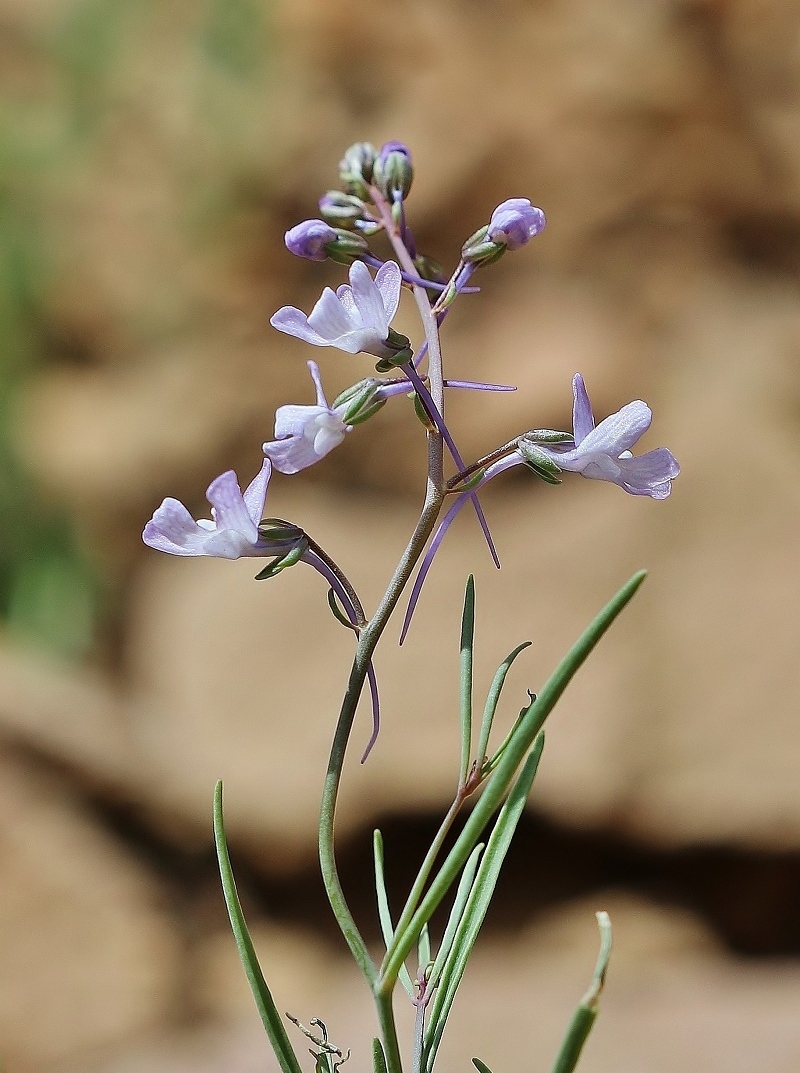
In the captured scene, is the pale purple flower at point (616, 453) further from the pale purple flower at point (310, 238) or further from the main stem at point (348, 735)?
the pale purple flower at point (310, 238)

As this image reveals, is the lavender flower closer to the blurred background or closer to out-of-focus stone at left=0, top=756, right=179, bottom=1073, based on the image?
the blurred background

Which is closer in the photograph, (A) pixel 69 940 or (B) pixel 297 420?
(B) pixel 297 420

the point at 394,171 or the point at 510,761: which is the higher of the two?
the point at 394,171

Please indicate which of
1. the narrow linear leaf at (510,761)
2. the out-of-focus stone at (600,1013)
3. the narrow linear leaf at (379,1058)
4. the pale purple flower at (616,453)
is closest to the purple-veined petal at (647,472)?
the pale purple flower at (616,453)

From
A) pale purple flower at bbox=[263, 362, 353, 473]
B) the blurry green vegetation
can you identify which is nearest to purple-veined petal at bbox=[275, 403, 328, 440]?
pale purple flower at bbox=[263, 362, 353, 473]

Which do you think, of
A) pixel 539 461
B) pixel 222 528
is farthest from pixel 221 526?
pixel 539 461

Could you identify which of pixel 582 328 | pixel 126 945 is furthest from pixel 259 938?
pixel 582 328

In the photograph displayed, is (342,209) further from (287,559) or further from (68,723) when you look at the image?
(68,723)
